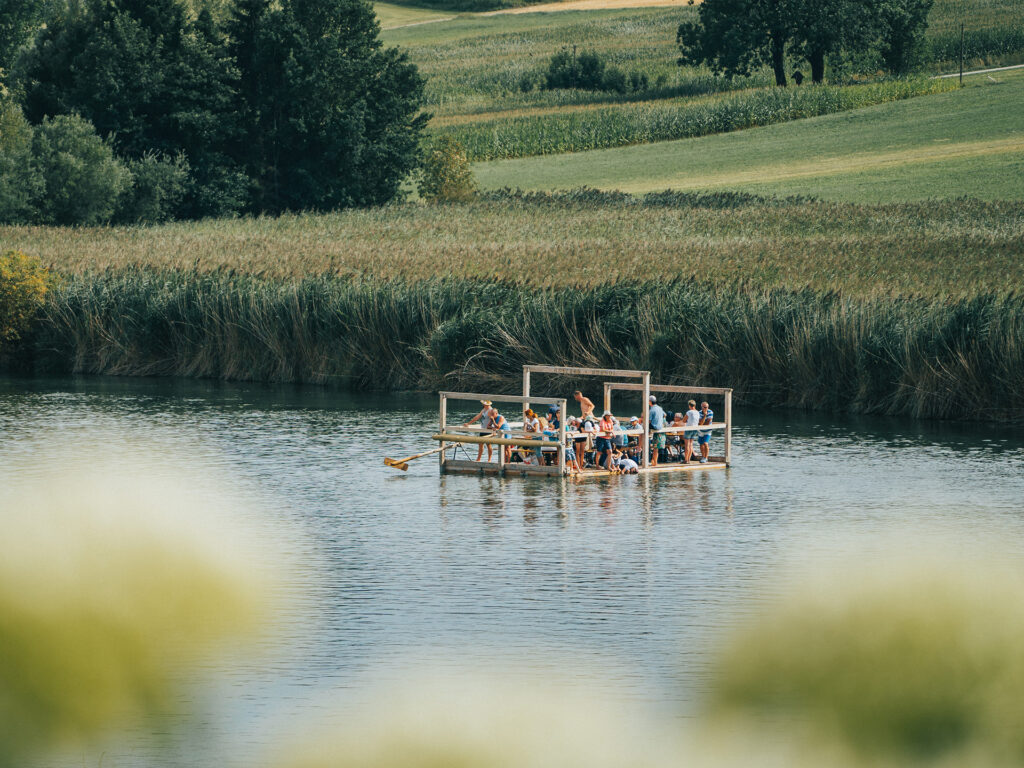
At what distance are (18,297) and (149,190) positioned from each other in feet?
93.5

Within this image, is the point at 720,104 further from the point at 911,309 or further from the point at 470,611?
the point at 470,611

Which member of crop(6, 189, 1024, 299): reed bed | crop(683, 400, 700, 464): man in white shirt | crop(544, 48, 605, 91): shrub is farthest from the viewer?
crop(544, 48, 605, 91): shrub

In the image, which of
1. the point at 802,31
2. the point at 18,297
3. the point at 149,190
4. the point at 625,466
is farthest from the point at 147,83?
the point at 802,31

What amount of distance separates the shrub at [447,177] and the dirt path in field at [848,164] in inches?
453

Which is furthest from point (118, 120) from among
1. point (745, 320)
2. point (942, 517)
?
point (942, 517)

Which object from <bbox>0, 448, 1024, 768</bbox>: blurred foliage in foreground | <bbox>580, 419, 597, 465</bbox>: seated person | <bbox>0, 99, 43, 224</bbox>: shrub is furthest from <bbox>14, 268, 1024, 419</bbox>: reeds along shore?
<bbox>0, 448, 1024, 768</bbox>: blurred foliage in foreground

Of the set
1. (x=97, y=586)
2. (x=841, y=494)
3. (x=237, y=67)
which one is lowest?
(x=841, y=494)

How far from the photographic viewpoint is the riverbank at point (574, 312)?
107 ft

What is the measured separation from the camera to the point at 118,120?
72.2m

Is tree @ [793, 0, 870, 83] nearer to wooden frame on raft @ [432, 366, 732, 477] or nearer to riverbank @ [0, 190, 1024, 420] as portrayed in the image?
riverbank @ [0, 190, 1024, 420]

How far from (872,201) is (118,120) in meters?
36.6

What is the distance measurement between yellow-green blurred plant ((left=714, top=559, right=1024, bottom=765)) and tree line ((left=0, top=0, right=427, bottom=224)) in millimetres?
65142

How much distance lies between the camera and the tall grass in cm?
11031

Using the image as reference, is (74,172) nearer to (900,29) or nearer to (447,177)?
(447,177)
